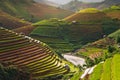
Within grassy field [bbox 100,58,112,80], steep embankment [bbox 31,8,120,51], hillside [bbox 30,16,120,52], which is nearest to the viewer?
grassy field [bbox 100,58,112,80]

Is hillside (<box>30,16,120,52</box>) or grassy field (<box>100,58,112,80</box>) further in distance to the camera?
hillside (<box>30,16,120,52</box>)

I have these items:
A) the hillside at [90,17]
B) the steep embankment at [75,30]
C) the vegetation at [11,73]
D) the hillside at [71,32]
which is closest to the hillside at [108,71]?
the vegetation at [11,73]

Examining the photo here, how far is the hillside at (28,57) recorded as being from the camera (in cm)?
7159

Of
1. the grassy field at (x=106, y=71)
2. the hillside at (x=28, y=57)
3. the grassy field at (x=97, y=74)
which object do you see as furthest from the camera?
the hillside at (x=28, y=57)

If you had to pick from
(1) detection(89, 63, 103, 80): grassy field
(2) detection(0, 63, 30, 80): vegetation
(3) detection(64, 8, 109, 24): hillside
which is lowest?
(2) detection(0, 63, 30, 80): vegetation

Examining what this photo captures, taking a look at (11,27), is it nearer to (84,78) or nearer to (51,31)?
(51,31)

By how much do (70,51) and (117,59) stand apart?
94.8 meters

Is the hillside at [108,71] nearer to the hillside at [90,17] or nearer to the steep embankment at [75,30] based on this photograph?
the steep embankment at [75,30]

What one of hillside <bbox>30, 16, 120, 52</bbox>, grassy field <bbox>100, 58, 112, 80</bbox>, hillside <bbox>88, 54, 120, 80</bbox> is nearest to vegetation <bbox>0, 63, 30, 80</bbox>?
hillside <bbox>88, 54, 120, 80</bbox>

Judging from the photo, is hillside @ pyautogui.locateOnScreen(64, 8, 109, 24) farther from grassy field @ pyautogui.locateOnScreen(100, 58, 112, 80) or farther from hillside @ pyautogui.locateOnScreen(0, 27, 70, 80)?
grassy field @ pyautogui.locateOnScreen(100, 58, 112, 80)

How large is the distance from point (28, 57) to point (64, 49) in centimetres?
6784

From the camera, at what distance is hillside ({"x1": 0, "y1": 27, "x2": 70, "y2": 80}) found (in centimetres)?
7159

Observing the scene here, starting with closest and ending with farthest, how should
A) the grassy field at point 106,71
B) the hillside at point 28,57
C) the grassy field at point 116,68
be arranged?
the grassy field at point 116,68, the grassy field at point 106,71, the hillside at point 28,57

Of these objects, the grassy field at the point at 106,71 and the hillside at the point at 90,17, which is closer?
the grassy field at the point at 106,71
